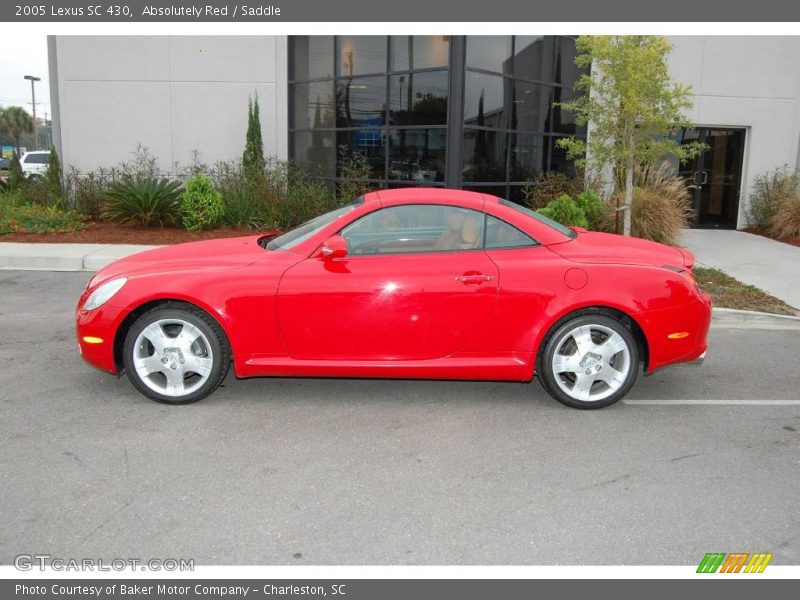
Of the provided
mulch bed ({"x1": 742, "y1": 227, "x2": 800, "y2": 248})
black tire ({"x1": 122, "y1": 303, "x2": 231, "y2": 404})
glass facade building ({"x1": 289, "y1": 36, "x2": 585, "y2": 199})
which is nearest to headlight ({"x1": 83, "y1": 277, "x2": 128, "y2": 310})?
black tire ({"x1": 122, "y1": 303, "x2": 231, "y2": 404})

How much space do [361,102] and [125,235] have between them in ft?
19.6

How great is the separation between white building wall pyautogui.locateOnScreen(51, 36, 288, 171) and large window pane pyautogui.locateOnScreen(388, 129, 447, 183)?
2936mm

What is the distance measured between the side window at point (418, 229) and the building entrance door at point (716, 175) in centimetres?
1384

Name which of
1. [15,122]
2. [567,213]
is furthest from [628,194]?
[15,122]

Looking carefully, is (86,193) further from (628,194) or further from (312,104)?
(628,194)

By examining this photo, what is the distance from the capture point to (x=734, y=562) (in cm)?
317

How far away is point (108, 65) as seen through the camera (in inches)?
653

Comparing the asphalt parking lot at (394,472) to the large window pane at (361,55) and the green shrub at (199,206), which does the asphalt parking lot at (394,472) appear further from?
the large window pane at (361,55)

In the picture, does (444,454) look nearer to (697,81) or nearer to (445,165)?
(445,165)

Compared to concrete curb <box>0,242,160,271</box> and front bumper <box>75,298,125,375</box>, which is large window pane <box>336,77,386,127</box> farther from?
front bumper <box>75,298,125,375</box>

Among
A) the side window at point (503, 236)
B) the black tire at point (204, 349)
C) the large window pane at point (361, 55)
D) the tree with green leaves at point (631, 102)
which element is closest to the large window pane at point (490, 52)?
the large window pane at point (361, 55)

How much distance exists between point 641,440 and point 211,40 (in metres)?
14.9

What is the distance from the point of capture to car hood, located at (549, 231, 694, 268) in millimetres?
5043
